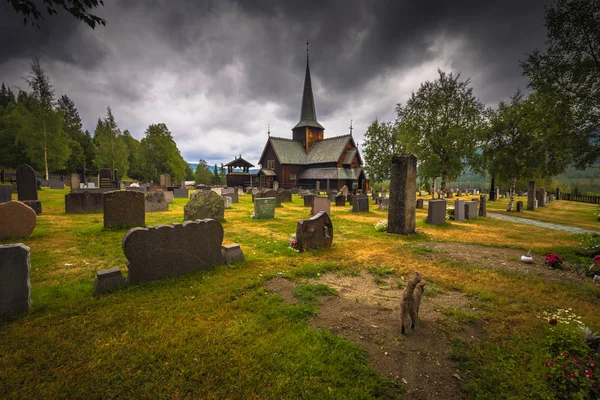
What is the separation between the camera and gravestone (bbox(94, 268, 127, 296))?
4006 millimetres

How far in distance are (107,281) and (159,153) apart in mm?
44825

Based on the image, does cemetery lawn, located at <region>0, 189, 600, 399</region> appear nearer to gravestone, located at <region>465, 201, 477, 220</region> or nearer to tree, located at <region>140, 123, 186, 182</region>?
gravestone, located at <region>465, 201, 477, 220</region>

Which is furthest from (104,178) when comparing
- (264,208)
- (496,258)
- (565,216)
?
(565,216)

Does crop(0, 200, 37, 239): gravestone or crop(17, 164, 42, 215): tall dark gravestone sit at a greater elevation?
crop(17, 164, 42, 215): tall dark gravestone

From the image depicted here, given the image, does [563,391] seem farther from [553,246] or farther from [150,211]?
[150,211]

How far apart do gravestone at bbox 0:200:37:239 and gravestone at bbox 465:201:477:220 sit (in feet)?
61.4

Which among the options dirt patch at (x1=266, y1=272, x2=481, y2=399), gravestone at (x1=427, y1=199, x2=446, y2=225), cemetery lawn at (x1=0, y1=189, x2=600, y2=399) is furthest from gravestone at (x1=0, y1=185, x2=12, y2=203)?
gravestone at (x1=427, y1=199, x2=446, y2=225)

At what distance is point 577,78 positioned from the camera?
10172 mm

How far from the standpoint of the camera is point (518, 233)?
10211mm

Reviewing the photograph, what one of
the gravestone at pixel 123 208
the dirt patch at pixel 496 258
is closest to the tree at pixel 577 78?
the dirt patch at pixel 496 258

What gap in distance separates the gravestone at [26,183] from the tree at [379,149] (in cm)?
3424

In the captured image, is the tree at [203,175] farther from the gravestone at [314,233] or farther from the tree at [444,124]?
the gravestone at [314,233]

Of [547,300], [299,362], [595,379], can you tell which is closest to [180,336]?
[299,362]

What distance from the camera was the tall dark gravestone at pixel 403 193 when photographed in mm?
9148
